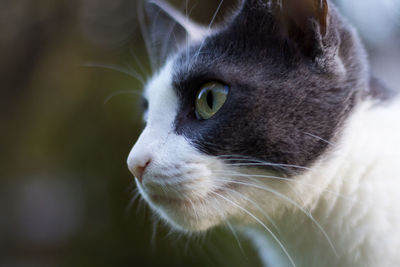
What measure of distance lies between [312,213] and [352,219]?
7cm

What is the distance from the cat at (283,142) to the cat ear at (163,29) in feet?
0.83

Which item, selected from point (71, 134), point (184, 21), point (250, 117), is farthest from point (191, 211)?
point (71, 134)

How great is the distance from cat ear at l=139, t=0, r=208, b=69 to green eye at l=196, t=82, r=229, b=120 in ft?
0.96

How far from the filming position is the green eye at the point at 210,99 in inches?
25.0

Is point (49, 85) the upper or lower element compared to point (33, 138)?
upper

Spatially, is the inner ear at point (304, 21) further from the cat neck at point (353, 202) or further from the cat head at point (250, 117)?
the cat neck at point (353, 202)

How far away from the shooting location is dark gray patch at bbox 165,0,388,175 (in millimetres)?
615

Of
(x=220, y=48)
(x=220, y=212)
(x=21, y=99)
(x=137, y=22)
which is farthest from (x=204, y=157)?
(x=21, y=99)

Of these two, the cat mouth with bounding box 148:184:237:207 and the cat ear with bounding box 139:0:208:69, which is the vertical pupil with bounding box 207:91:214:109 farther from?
the cat ear with bounding box 139:0:208:69

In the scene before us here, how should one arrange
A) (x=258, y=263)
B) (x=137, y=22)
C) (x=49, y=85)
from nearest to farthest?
(x=258, y=263) → (x=137, y=22) → (x=49, y=85)

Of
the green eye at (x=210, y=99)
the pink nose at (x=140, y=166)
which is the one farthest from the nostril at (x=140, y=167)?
the green eye at (x=210, y=99)

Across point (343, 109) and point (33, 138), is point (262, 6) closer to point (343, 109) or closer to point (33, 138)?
point (343, 109)

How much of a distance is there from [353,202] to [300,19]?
321 mm

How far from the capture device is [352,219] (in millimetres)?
648
